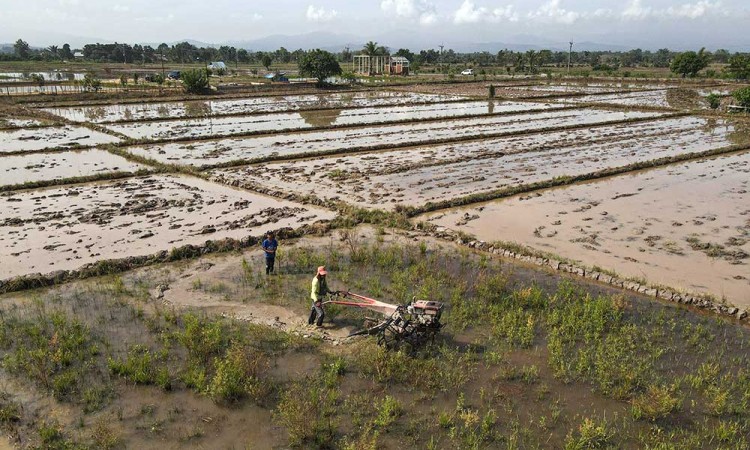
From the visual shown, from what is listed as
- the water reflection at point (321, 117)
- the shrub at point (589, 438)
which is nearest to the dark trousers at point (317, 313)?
the shrub at point (589, 438)

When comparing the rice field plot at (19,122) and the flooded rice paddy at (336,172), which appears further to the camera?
the rice field plot at (19,122)

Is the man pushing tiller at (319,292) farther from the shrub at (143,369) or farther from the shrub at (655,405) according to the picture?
the shrub at (655,405)

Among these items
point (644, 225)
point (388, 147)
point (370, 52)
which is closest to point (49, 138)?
point (388, 147)

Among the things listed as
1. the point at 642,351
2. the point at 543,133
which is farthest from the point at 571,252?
the point at 543,133

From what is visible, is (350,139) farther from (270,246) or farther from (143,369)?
(143,369)

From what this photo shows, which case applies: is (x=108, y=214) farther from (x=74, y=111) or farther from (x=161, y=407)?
(x=74, y=111)

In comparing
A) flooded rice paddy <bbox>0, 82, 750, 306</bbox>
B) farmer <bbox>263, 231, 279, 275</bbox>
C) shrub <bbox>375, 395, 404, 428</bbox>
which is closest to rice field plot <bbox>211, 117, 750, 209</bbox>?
flooded rice paddy <bbox>0, 82, 750, 306</bbox>

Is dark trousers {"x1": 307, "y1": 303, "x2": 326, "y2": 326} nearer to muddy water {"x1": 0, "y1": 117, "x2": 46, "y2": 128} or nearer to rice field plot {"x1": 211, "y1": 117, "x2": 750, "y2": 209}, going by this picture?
rice field plot {"x1": 211, "y1": 117, "x2": 750, "y2": 209}
